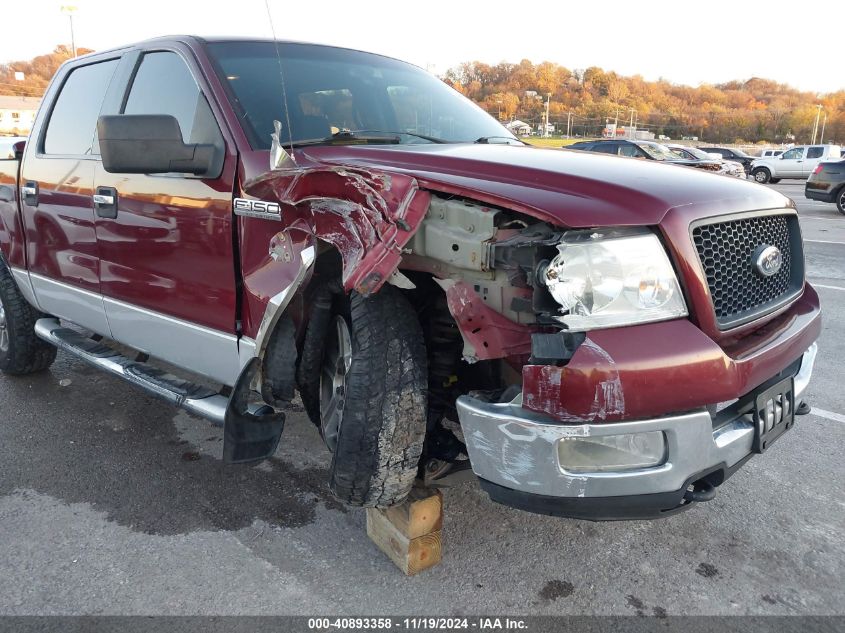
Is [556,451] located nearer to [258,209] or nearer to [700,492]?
[700,492]

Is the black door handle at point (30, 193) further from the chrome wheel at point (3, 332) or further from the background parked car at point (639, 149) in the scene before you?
the background parked car at point (639, 149)

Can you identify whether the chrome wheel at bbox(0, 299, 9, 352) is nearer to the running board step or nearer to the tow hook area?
the running board step

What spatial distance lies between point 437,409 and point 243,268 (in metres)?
0.95

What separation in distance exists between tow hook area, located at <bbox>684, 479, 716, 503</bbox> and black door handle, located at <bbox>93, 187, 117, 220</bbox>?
2.81 metres

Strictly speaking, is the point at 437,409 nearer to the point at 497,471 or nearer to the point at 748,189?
the point at 497,471

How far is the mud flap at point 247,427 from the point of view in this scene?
2484 millimetres

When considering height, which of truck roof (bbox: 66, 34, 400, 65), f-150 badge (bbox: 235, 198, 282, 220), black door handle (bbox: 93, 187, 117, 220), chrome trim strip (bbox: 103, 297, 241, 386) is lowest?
chrome trim strip (bbox: 103, 297, 241, 386)

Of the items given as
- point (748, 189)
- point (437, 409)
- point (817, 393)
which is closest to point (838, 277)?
point (817, 393)

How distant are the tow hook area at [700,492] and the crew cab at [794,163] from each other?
98.4 ft

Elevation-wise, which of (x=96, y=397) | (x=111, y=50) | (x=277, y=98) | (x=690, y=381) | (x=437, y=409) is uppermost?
(x=111, y=50)

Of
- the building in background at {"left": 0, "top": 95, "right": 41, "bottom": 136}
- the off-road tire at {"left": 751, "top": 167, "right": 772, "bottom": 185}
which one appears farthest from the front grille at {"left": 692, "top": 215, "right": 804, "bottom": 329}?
the building in background at {"left": 0, "top": 95, "right": 41, "bottom": 136}

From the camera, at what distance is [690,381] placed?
5.99 feet

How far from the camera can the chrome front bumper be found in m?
1.81

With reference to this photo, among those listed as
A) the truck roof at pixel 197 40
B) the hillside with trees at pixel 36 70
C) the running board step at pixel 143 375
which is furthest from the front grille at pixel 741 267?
the hillside with trees at pixel 36 70
